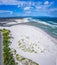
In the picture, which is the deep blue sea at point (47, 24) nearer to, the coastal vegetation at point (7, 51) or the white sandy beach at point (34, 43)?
the white sandy beach at point (34, 43)

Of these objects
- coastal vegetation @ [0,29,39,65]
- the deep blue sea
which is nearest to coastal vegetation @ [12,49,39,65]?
coastal vegetation @ [0,29,39,65]

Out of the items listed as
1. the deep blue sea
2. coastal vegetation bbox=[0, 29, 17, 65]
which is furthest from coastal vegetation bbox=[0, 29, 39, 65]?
the deep blue sea

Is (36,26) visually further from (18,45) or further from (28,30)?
(18,45)

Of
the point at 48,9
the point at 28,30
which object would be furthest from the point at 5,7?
the point at 48,9

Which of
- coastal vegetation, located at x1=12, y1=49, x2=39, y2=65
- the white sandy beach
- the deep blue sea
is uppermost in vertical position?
the deep blue sea

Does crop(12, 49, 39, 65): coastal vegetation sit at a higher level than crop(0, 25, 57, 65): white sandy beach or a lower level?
lower

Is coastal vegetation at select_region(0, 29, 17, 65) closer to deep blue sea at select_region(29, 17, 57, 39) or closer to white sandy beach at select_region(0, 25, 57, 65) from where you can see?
white sandy beach at select_region(0, 25, 57, 65)
